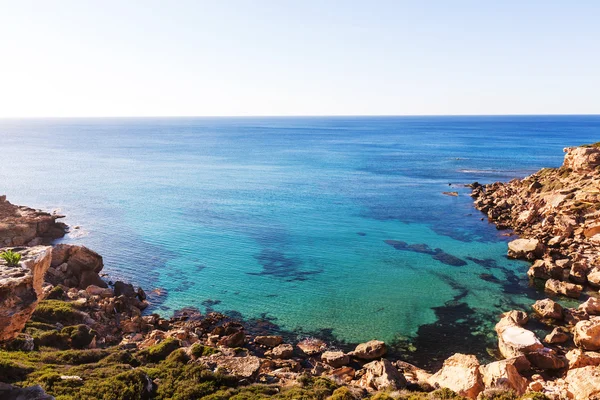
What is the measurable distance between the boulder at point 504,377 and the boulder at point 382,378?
481 centimetres

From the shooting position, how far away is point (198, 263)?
160 ft

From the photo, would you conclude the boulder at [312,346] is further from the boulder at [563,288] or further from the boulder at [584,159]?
the boulder at [584,159]

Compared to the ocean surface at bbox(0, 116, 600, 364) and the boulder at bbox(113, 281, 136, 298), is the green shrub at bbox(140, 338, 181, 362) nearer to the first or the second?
the ocean surface at bbox(0, 116, 600, 364)

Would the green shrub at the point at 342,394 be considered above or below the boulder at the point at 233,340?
above

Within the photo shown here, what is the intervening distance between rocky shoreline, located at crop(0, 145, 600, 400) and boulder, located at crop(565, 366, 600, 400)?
0.08m

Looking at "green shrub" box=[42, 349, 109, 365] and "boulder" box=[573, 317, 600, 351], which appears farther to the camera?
"boulder" box=[573, 317, 600, 351]

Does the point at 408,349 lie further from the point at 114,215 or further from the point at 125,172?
the point at 125,172

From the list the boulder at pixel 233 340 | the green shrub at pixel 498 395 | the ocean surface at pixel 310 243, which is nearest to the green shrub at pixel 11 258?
the boulder at pixel 233 340

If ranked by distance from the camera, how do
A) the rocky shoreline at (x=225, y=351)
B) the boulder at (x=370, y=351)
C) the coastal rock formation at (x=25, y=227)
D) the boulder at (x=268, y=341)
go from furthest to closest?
the coastal rock formation at (x=25, y=227) → the boulder at (x=268, y=341) → the boulder at (x=370, y=351) → the rocky shoreline at (x=225, y=351)

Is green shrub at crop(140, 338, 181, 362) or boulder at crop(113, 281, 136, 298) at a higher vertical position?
green shrub at crop(140, 338, 181, 362)

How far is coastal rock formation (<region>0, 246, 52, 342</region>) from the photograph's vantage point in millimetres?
16797

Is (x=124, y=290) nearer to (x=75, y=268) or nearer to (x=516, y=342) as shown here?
(x=75, y=268)

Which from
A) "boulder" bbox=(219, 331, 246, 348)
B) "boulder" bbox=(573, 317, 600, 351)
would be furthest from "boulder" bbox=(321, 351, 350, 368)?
"boulder" bbox=(573, 317, 600, 351)

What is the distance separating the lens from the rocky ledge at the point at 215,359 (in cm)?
1941
